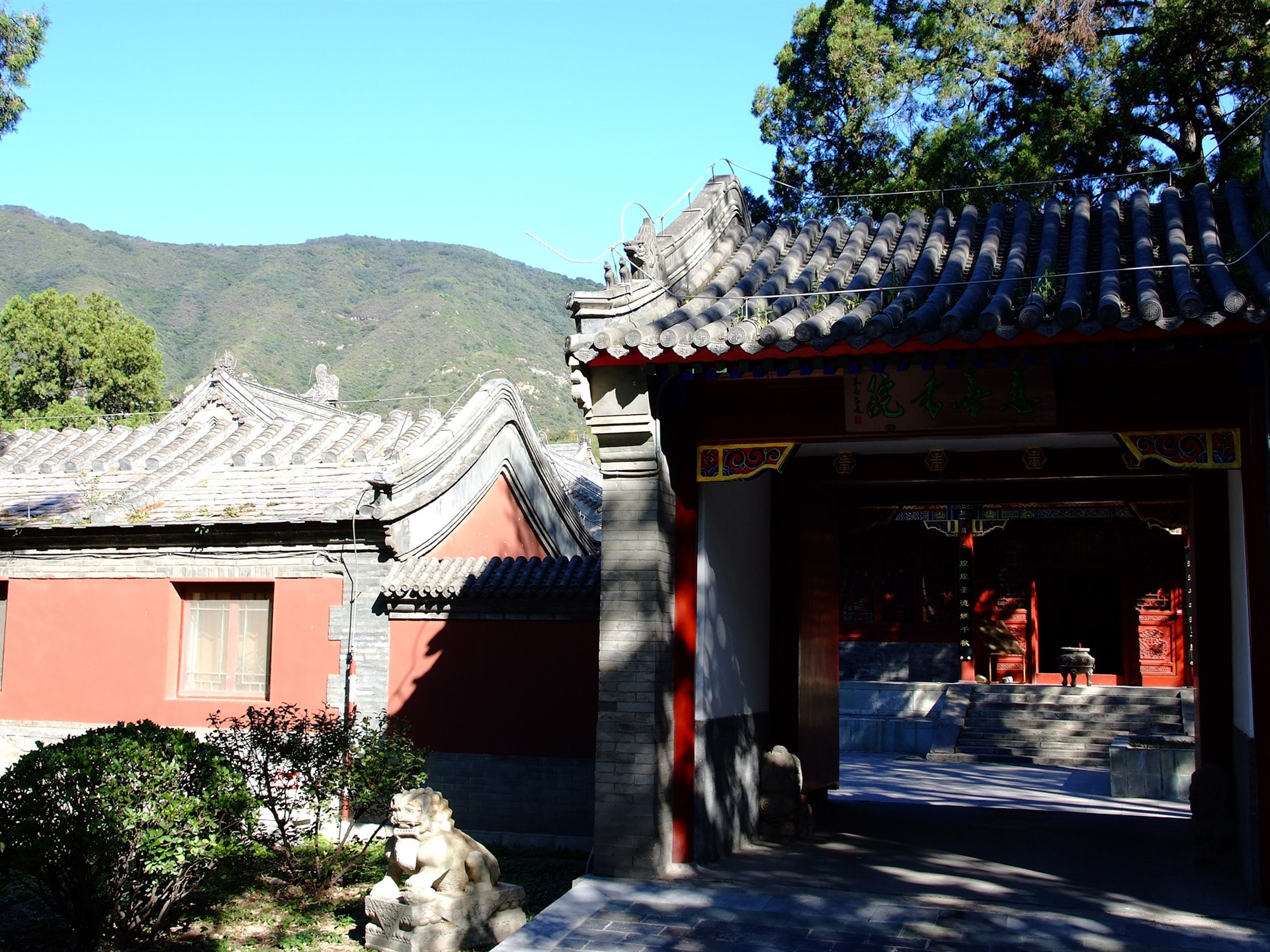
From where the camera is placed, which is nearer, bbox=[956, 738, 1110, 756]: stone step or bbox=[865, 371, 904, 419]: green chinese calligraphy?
bbox=[865, 371, 904, 419]: green chinese calligraphy

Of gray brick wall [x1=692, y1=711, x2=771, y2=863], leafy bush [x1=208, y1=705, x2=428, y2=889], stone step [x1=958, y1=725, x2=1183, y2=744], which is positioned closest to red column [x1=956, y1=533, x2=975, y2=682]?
stone step [x1=958, y1=725, x2=1183, y2=744]

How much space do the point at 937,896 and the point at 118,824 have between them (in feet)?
15.2

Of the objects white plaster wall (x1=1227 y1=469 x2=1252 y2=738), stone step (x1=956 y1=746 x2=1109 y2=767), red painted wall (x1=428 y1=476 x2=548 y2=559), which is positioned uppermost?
red painted wall (x1=428 y1=476 x2=548 y2=559)

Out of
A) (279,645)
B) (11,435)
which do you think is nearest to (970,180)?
(279,645)

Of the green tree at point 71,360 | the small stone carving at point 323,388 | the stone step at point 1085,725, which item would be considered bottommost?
the stone step at point 1085,725

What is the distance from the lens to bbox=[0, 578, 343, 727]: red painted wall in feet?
35.8

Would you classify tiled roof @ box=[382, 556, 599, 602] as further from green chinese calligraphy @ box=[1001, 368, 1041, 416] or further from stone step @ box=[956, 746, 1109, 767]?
stone step @ box=[956, 746, 1109, 767]

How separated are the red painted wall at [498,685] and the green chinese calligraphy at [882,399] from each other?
342 centimetres

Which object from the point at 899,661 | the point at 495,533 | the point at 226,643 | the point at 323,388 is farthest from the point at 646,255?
the point at 323,388

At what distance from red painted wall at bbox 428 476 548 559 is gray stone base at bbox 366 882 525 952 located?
5.27m

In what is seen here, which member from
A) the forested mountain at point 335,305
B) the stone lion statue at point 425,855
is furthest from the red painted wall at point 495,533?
the forested mountain at point 335,305

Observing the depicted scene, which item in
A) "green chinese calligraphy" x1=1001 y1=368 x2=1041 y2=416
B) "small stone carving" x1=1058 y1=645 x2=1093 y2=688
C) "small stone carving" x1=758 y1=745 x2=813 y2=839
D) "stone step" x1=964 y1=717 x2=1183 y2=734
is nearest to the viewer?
"green chinese calligraphy" x1=1001 y1=368 x2=1041 y2=416

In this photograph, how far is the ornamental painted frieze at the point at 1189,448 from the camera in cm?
673

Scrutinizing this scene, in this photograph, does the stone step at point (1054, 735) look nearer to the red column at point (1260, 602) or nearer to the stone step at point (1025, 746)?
the stone step at point (1025, 746)
